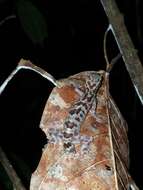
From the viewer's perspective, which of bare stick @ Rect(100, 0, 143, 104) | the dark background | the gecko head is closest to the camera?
bare stick @ Rect(100, 0, 143, 104)

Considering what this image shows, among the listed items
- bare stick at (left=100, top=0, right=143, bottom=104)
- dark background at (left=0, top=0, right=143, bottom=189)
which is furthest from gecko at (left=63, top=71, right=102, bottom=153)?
dark background at (left=0, top=0, right=143, bottom=189)

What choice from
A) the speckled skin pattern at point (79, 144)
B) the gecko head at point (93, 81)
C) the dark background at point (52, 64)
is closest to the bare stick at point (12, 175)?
the speckled skin pattern at point (79, 144)

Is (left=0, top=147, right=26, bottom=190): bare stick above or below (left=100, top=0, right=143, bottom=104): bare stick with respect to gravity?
below

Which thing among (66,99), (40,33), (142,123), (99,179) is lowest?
(142,123)

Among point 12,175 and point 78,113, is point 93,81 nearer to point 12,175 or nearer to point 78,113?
point 78,113

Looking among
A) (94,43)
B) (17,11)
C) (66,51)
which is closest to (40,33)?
(17,11)

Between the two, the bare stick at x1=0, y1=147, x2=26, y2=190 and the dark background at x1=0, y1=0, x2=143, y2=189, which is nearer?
the bare stick at x1=0, y1=147, x2=26, y2=190

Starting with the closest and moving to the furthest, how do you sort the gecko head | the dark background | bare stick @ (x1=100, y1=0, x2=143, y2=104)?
bare stick @ (x1=100, y1=0, x2=143, y2=104)
the gecko head
the dark background

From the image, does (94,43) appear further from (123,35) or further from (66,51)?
(123,35)

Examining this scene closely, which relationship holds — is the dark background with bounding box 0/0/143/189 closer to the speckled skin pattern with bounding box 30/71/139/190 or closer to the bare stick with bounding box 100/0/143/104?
the speckled skin pattern with bounding box 30/71/139/190
